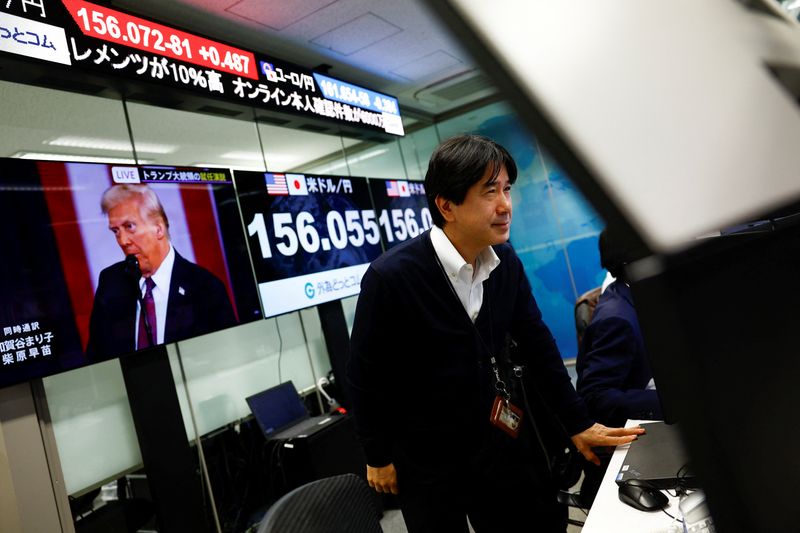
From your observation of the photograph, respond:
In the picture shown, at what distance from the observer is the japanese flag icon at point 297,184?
137 inches

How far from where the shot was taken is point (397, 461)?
4.88 feet

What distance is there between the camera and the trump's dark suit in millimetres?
2406

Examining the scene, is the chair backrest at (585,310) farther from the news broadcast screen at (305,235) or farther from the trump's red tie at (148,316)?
the trump's red tie at (148,316)

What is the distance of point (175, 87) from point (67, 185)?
2.48ft

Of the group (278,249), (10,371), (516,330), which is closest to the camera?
(516,330)

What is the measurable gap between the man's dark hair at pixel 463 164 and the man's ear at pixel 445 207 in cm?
1

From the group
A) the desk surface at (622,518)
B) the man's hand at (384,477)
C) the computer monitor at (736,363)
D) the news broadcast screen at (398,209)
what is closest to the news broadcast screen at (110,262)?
the news broadcast screen at (398,209)

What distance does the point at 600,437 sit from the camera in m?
1.39

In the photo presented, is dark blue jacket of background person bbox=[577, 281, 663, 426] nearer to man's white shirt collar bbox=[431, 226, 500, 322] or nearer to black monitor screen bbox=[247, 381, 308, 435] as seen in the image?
man's white shirt collar bbox=[431, 226, 500, 322]

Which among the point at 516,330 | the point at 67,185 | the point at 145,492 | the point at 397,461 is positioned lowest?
A: the point at 145,492

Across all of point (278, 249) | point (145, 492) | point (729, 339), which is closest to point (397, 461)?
point (729, 339)

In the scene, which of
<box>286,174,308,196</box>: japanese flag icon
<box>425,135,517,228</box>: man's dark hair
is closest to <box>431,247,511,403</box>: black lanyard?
<box>425,135,517,228</box>: man's dark hair

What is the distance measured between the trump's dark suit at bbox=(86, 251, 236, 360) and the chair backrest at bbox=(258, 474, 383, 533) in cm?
176

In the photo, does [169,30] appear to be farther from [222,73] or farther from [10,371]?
[10,371]
